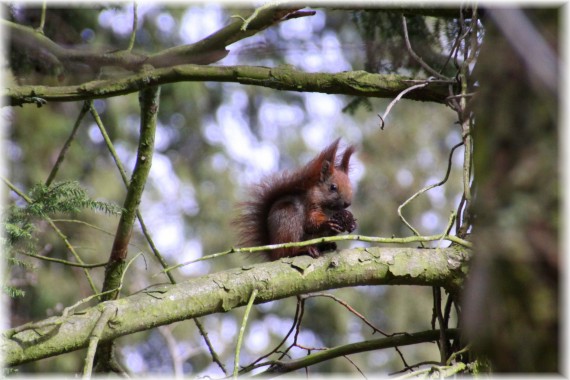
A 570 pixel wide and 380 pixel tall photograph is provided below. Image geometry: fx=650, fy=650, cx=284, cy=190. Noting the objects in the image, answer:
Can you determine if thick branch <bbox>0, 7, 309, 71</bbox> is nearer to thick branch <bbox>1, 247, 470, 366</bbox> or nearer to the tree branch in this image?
thick branch <bbox>1, 247, 470, 366</bbox>

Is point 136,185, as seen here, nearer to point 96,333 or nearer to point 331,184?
point 96,333

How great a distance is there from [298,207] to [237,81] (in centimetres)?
109

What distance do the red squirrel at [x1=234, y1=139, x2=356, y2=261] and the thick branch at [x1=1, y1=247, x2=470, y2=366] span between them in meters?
0.90

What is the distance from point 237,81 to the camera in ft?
7.81

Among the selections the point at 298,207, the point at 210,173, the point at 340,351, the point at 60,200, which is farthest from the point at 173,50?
the point at 210,173

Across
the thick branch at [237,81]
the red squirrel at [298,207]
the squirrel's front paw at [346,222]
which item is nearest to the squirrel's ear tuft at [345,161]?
the red squirrel at [298,207]

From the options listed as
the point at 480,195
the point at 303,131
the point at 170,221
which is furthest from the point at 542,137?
the point at 303,131

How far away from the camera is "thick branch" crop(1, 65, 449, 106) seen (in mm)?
2338

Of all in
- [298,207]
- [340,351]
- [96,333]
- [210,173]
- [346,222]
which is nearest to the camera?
[96,333]

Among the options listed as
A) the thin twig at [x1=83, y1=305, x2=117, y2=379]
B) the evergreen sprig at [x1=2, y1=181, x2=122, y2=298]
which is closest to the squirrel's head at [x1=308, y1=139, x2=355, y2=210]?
the evergreen sprig at [x1=2, y1=181, x2=122, y2=298]

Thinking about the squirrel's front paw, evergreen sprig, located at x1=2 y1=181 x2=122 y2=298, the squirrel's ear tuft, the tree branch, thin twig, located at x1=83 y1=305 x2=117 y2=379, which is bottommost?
the tree branch

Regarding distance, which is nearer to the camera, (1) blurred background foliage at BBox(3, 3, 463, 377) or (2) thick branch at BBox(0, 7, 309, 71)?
(2) thick branch at BBox(0, 7, 309, 71)

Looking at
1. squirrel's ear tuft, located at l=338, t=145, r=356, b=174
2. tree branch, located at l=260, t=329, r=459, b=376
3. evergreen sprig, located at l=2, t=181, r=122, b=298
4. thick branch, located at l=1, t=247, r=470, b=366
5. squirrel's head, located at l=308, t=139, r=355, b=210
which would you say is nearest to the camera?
thick branch, located at l=1, t=247, r=470, b=366

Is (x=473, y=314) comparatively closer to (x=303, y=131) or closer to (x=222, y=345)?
(x=222, y=345)
